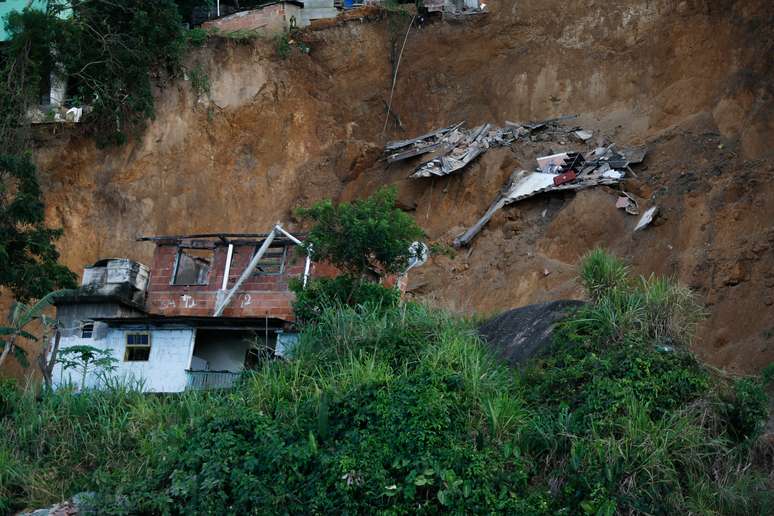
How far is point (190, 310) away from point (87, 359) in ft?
16.0

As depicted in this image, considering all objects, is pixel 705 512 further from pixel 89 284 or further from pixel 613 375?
pixel 89 284

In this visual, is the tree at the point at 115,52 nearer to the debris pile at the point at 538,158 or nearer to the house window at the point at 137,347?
the debris pile at the point at 538,158

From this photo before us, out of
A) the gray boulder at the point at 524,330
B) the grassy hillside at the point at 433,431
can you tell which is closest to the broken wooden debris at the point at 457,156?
the gray boulder at the point at 524,330

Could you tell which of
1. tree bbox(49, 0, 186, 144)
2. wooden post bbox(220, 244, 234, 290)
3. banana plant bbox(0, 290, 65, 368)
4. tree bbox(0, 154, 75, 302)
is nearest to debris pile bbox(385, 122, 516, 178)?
tree bbox(49, 0, 186, 144)

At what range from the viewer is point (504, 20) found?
30703mm

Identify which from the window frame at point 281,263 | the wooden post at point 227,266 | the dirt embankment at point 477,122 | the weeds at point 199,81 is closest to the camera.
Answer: the window frame at point 281,263

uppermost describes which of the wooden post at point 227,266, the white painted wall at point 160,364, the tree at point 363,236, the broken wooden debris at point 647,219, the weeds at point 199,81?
the weeds at point 199,81

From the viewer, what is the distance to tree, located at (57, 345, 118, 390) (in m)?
16.0

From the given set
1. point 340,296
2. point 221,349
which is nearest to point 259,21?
point 221,349

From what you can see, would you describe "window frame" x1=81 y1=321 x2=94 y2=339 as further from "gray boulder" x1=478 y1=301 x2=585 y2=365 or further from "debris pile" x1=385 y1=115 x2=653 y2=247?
"debris pile" x1=385 y1=115 x2=653 y2=247

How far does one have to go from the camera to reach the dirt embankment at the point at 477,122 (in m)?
23.8

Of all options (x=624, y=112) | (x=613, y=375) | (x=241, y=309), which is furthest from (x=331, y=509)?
(x=624, y=112)

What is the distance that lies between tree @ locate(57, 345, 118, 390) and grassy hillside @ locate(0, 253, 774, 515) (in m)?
1.19

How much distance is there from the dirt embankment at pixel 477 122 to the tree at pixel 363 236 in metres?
6.55
